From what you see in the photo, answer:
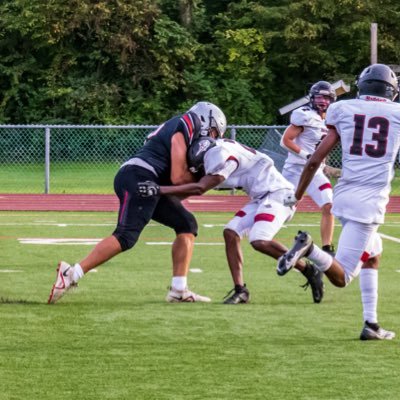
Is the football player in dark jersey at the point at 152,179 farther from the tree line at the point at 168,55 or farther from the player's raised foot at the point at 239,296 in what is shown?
the tree line at the point at 168,55

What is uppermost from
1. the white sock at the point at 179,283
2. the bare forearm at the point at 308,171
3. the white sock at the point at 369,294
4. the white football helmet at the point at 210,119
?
the bare forearm at the point at 308,171

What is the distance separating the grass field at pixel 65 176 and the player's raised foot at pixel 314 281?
62.9 feet

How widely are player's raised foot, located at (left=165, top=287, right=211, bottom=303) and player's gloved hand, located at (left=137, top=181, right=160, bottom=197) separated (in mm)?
888

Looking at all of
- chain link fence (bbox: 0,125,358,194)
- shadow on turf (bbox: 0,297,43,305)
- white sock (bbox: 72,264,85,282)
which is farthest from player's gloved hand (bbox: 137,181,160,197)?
chain link fence (bbox: 0,125,358,194)

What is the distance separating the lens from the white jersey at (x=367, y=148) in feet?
26.5

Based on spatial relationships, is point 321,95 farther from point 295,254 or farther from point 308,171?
point 295,254

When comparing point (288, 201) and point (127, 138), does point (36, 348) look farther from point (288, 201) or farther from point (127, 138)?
point (127, 138)

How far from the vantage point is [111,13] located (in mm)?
41188

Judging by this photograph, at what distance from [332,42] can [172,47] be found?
5370 mm

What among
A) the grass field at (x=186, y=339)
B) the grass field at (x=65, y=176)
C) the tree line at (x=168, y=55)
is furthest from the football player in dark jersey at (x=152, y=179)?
the tree line at (x=168, y=55)

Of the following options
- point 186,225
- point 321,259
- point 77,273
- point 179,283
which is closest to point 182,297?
point 179,283

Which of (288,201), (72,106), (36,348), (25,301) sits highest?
(288,201)

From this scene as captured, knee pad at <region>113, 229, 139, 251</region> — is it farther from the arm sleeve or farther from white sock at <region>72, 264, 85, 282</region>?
the arm sleeve

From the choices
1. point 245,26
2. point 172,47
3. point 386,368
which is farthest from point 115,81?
point 386,368
